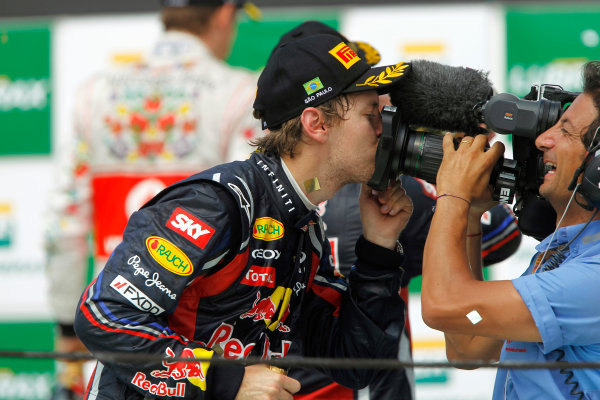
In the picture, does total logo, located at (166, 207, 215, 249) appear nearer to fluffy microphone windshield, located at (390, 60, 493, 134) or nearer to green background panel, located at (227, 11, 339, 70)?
fluffy microphone windshield, located at (390, 60, 493, 134)

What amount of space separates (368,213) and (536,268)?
437 millimetres

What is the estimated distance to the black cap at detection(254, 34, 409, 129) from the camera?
6.26 feet

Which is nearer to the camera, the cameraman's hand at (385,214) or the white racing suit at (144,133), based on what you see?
the cameraman's hand at (385,214)

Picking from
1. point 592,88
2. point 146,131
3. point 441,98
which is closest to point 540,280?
point 592,88

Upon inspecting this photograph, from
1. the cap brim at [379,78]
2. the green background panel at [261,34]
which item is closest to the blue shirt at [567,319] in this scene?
the cap brim at [379,78]

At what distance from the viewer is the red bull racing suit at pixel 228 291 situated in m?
1.61

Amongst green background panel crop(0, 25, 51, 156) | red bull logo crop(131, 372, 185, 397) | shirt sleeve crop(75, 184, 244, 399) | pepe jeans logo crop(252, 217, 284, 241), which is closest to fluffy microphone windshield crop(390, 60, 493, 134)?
pepe jeans logo crop(252, 217, 284, 241)

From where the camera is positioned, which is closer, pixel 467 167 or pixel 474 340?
pixel 467 167

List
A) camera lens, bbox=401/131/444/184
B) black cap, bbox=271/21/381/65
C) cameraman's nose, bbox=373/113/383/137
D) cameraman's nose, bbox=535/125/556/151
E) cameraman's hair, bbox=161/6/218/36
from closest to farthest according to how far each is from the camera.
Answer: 1. cameraman's nose, bbox=535/125/556/151
2. camera lens, bbox=401/131/444/184
3. cameraman's nose, bbox=373/113/383/137
4. black cap, bbox=271/21/381/65
5. cameraman's hair, bbox=161/6/218/36

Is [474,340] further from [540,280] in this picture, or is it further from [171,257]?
[171,257]

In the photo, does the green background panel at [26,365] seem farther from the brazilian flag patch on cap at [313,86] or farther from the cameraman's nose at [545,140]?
the cameraman's nose at [545,140]

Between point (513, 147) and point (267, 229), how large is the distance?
59cm

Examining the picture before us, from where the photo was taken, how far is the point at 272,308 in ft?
6.06

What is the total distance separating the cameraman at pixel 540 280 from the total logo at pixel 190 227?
453mm
